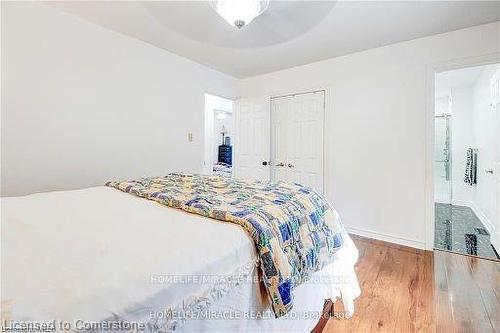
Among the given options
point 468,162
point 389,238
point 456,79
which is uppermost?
point 456,79

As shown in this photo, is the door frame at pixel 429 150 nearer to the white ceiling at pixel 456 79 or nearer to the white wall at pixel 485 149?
the white wall at pixel 485 149

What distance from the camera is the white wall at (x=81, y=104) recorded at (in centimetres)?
212

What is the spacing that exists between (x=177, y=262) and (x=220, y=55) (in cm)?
310

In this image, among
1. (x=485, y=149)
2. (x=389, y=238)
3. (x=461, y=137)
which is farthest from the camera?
(x=461, y=137)

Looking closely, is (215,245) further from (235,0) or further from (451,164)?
(451,164)

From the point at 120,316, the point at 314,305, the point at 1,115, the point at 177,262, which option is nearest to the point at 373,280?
the point at 314,305

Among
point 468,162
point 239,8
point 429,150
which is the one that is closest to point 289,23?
point 239,8

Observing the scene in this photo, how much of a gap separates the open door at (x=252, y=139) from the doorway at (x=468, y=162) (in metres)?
2.47

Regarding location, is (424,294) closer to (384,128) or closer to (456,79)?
(384,128)

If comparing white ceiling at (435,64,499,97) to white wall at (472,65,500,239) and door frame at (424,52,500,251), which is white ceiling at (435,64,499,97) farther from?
door frame at (424,52,500,251)

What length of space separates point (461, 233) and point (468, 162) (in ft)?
6.80

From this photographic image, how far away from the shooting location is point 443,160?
5121mm

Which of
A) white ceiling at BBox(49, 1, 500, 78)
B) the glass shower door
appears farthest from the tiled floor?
white ceiling at BBox(49, 1, 500, 78)

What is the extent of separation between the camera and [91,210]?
1.21 meters
